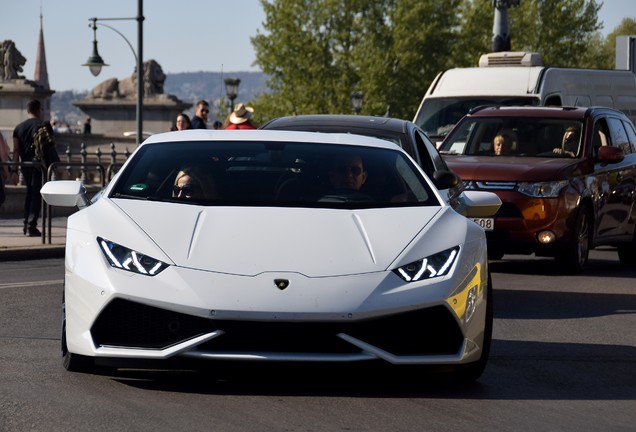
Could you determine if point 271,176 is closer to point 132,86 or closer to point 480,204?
point 480,204

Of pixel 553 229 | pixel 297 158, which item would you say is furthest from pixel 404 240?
pixel 553 229

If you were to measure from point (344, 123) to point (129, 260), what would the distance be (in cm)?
520

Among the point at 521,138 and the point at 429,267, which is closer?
the point at 429,267

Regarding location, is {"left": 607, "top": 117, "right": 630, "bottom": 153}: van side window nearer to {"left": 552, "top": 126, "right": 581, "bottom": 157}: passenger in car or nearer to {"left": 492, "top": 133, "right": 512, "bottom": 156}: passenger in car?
{"left": 552, "top": 126, "right": 581, "bottom": 157}: passenger in car

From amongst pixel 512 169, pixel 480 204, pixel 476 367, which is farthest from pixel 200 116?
pixel 476 367

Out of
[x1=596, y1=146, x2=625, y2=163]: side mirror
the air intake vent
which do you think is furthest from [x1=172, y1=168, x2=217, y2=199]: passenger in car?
the air intake vent

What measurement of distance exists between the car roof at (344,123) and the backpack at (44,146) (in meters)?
8.22

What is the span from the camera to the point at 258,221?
7.42m

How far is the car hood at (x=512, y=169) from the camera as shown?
50.2ft

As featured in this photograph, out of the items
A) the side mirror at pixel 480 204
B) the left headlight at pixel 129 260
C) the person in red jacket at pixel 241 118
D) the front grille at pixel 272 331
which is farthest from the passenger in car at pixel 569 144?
the left headlight at pixel 129 260

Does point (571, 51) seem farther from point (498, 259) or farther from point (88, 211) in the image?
point (88, 211)

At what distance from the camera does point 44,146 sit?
20.6 m

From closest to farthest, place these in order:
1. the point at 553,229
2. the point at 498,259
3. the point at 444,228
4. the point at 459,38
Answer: the point at 444,228 → the point at 553,229 → the point at 498,259 → the point at 459,38

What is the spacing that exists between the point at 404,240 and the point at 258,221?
725mm
